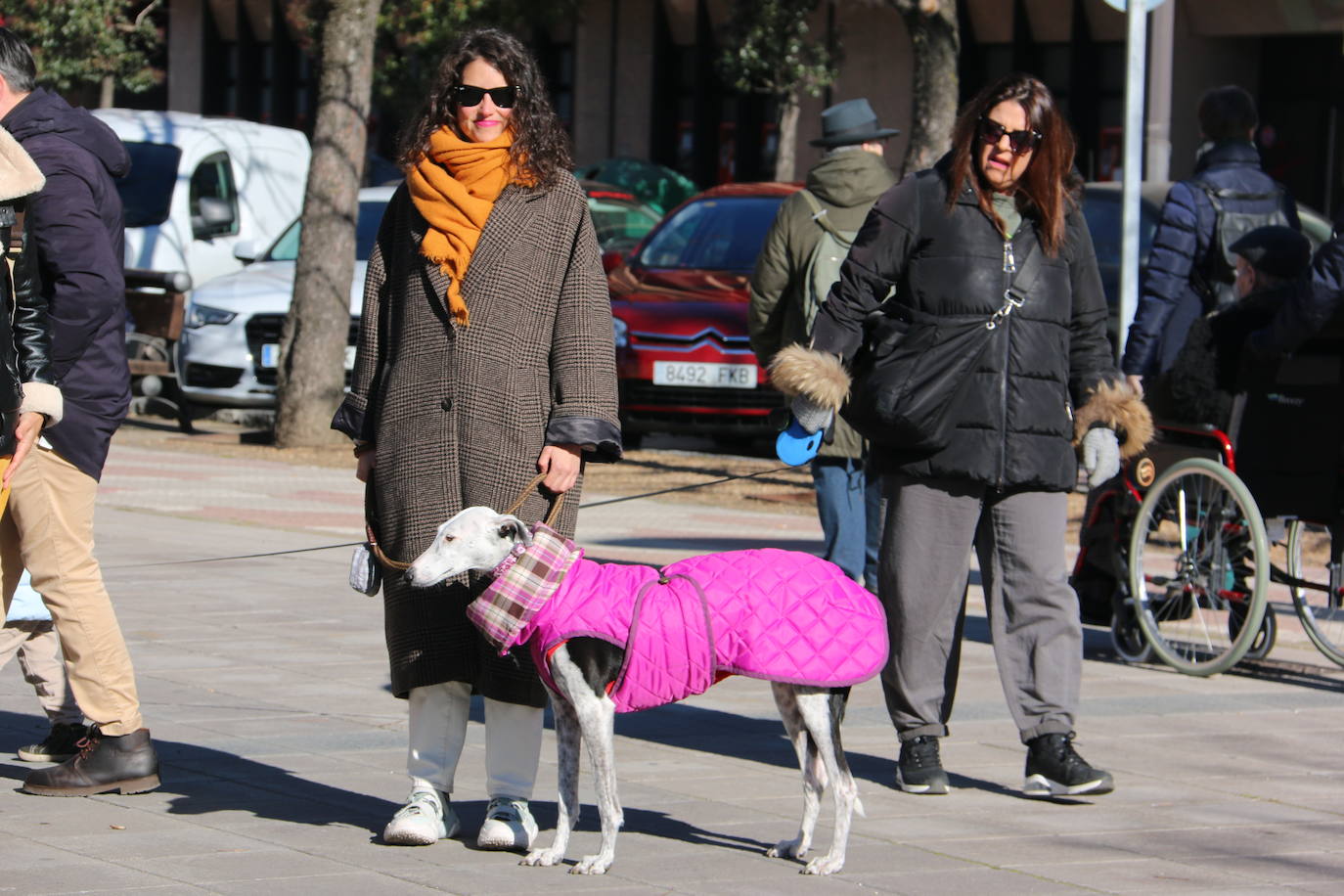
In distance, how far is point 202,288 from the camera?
55.2 ft

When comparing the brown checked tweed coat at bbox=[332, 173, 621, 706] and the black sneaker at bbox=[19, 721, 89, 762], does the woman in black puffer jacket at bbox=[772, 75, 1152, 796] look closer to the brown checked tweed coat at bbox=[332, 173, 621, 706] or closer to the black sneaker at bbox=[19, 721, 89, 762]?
the brown checked tweed coat at bbox=[332, 173, 621, 706]

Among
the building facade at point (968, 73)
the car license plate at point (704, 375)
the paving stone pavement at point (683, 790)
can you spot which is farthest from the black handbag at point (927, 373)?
the building facade at point (968, 73)

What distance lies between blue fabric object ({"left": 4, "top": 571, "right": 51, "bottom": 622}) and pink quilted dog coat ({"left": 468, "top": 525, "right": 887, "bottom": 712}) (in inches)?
66.0

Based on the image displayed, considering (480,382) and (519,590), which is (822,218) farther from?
(519,590)

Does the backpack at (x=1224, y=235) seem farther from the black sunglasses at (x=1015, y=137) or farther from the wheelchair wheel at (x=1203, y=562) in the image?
the black sunglasses at (x=1015, y=137)

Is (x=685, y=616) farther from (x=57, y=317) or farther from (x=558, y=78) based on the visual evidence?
(x=558, y=78)

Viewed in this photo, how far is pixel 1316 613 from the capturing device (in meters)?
8.01

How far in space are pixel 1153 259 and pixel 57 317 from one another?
15.4 feet

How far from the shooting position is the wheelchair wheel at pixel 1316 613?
774 cm

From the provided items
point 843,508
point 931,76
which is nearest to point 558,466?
point 843,508

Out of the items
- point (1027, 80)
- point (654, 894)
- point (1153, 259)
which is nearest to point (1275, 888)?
point (654, 894)

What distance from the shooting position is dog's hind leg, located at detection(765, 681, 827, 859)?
4957mm

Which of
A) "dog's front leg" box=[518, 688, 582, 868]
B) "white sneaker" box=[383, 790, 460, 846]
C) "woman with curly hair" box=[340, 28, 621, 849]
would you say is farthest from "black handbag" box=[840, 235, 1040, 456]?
"white sneaker" box=[383, 790, 460, 846]

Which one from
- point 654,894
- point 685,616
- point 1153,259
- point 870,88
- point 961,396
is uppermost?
point 870,88
